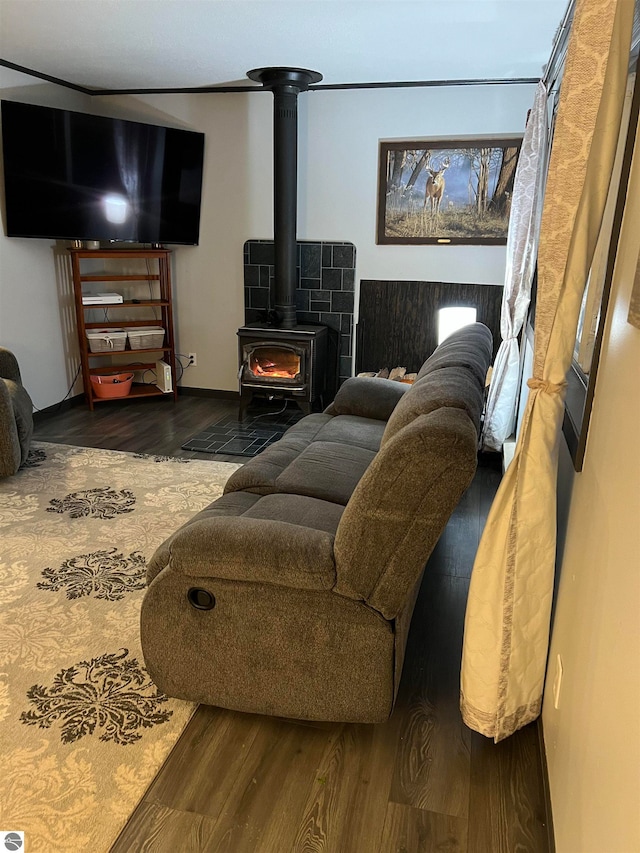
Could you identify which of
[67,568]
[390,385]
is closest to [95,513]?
[67,568]

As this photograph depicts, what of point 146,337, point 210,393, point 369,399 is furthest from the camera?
point 210,393

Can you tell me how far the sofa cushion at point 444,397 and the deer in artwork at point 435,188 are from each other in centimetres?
278

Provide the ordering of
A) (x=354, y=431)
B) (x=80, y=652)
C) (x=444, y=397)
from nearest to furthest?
(x=444, y=397), (x=80, y=652), (x=354, y=431)

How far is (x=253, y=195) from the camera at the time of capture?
5.02 m

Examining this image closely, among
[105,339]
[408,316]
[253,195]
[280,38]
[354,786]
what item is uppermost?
[280,38]

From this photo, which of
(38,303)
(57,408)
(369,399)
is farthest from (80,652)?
(38,303)

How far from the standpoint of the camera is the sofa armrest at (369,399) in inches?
132

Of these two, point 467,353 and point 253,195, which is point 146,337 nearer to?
point 253,195

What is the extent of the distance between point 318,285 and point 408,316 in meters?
0.76

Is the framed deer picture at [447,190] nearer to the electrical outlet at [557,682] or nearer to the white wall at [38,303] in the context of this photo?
the white wall at [38,303]

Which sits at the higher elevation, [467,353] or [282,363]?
[467,353]

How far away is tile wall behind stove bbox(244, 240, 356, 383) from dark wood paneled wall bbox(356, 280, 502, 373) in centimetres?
12

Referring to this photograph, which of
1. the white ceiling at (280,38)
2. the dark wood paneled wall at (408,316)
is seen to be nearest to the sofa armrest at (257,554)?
the white ceiling at (280,38)

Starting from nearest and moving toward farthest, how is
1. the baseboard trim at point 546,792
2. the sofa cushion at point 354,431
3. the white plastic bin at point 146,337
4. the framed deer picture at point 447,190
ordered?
the baseboard trim at point 546,792
the sofa cushion at point 354,431
the framed deer picture at point 447,190
the white plastic bin at point 146,337
